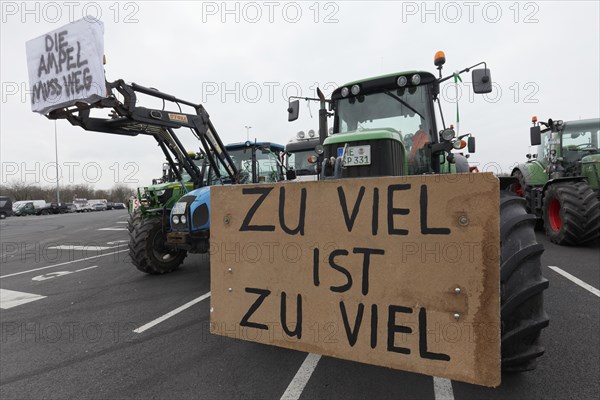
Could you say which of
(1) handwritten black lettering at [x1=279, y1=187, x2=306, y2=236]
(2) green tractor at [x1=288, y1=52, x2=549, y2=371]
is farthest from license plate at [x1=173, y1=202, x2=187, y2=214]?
(1) handwritten black lettering at [x1=279, y1=187, x2=306, y2=236]

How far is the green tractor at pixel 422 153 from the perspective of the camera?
1.85 meters

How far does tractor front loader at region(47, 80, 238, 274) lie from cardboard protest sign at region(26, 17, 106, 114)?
11.4 inches

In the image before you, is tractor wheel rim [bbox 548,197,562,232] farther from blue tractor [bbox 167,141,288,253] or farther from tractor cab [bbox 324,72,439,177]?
blue tractor [bbox 167,141,288,253]

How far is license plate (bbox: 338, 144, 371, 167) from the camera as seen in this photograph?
3189 mm

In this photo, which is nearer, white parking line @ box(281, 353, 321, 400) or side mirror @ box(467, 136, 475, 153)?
white parking line @ box(281, 353, 321, 400)

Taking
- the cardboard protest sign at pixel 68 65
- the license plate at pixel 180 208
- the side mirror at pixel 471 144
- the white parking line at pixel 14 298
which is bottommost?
the white parking line at pixel 14 298

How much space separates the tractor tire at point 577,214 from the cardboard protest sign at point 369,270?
6685mm

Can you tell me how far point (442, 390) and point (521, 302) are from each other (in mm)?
1013

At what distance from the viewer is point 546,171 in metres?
8.48

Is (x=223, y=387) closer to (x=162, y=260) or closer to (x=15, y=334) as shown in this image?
(x=15, y=334)

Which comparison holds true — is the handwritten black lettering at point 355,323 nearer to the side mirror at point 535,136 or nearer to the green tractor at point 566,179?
the green tractor at point 566,179

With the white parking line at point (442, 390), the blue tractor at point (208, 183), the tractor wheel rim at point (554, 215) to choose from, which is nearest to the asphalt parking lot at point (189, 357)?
the white parking line at point (442, 390)

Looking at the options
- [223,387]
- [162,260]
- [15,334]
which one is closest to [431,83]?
[223,387]

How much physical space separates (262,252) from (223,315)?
1.55 ft
